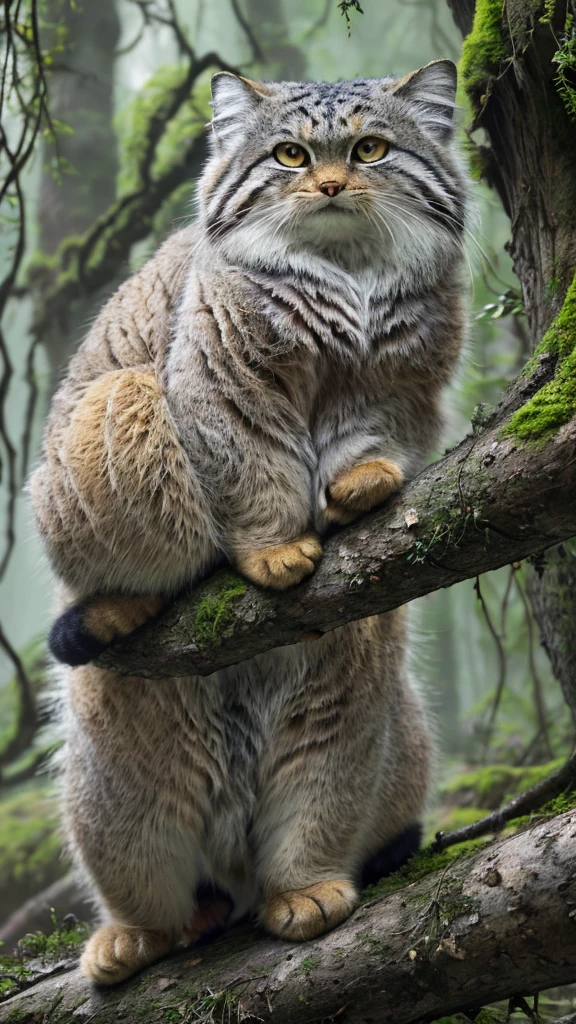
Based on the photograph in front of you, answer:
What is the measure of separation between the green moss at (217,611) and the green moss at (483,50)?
6.98 ft

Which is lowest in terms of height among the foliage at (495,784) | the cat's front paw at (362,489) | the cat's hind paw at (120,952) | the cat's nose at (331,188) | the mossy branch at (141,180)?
the foliage at (495,784)

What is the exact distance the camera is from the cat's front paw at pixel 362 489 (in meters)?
3.16

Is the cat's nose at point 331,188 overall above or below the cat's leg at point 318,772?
above

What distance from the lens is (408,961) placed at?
2896mm

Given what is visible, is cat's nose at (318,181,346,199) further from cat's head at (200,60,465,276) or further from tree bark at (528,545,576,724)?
tree bark at (528,545,576,724)

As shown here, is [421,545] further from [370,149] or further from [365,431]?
[370,149]

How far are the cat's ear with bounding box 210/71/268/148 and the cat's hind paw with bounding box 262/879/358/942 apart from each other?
306 cm

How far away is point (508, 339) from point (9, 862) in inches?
236

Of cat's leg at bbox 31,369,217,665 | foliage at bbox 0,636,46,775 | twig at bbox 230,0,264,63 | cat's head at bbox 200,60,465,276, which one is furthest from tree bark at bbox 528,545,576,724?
twig at bbox 230,0,264,63

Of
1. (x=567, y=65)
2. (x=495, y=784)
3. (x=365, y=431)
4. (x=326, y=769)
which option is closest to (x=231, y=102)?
(x=567, y=65)

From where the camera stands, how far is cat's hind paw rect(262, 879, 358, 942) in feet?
11.0

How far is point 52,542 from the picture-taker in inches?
141

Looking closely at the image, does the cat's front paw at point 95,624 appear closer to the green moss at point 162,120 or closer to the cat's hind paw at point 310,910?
the cat's hind paw at point 310,910

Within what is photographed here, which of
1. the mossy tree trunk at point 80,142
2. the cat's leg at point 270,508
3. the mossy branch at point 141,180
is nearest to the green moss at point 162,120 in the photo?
the mossy branch at point 141,180
